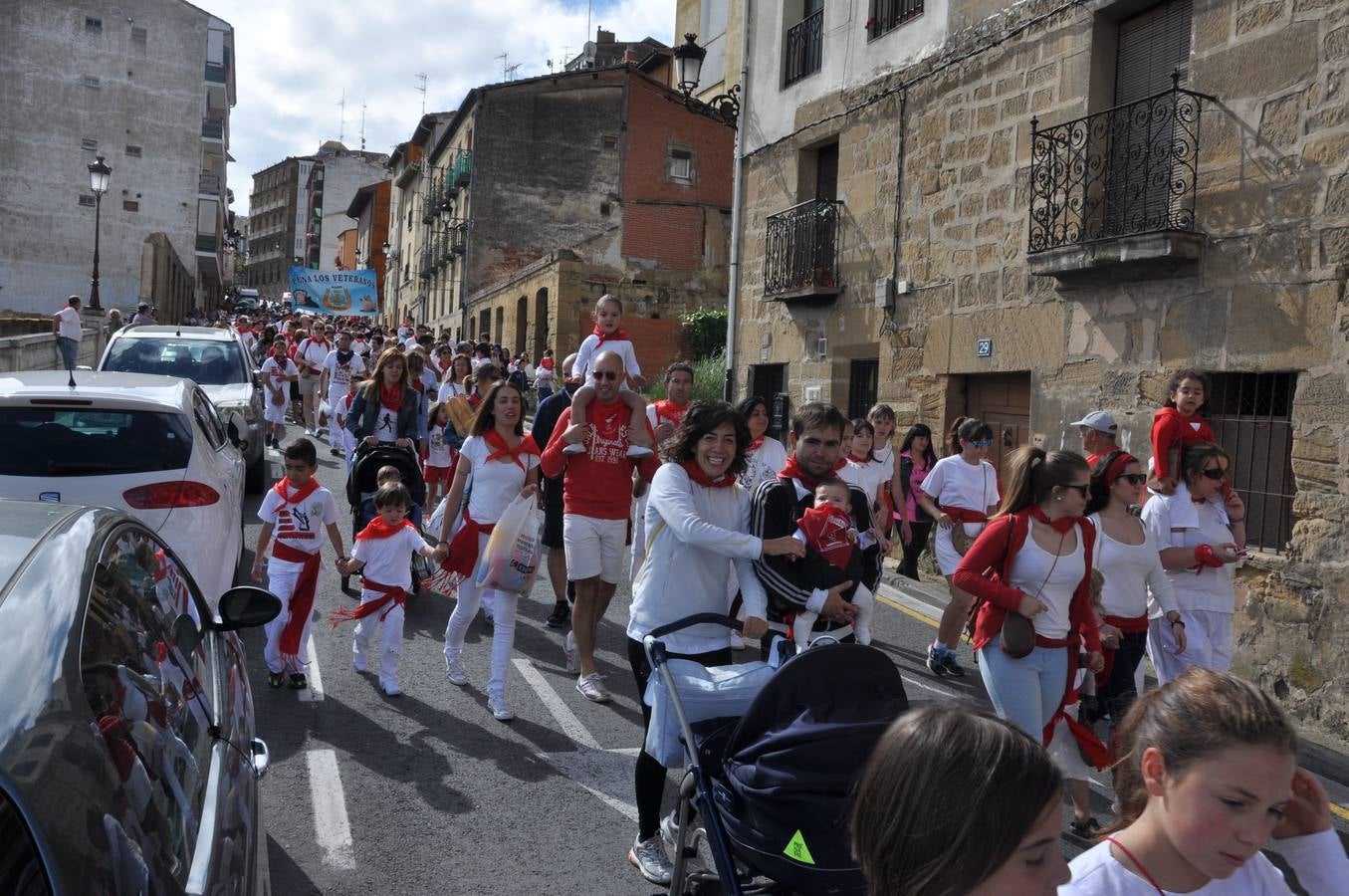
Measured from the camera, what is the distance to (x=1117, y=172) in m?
9.77

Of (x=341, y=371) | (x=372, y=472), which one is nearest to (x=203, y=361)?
(x=341, y=371)

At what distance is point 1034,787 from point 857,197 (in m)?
12.8

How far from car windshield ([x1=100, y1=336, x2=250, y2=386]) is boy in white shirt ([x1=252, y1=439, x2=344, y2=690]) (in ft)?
19.7

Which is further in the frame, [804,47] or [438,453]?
[804,47]

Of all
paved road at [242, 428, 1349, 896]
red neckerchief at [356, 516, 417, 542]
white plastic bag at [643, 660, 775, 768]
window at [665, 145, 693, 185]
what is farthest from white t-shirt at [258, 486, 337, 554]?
window at [665, 145, 693, 185]

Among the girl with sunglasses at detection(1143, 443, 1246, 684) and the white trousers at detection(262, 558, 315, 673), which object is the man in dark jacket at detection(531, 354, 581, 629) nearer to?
the white trousers at detection(262, 558, 315, 673)

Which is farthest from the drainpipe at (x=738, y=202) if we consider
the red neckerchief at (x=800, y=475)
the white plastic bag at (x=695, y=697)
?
the white plastic bag at (x=695, y=697)

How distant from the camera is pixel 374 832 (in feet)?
14.9

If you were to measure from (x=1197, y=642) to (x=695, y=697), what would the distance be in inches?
146

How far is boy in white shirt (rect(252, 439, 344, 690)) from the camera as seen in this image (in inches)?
248

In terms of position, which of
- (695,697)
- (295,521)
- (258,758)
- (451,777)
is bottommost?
(451,777)

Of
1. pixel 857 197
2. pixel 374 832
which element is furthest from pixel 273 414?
pixel 374 832

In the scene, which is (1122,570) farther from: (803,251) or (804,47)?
(804,47)

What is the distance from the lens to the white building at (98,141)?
170 ft
